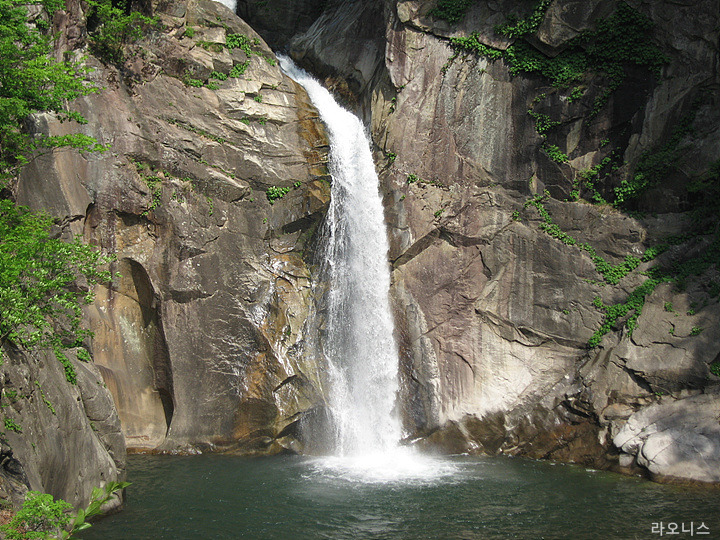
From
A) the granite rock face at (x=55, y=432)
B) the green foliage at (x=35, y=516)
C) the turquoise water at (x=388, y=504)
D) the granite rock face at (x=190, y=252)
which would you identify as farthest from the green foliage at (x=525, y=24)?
the green foliage at (x=35, y=516)

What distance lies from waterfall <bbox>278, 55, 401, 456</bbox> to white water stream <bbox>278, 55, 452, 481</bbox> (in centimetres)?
2

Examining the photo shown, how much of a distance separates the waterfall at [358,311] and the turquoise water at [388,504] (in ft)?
6.13

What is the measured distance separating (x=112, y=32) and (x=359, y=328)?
33.6ft

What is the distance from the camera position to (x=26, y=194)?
11.6 metres

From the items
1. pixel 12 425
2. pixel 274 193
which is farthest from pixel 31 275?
pixel 274 193

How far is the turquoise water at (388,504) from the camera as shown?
9109mm

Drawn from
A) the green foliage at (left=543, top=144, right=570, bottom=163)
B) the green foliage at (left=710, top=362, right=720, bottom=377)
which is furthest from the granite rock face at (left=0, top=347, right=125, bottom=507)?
the green foliage at (left=543, top=144, right=570, bottom=163)

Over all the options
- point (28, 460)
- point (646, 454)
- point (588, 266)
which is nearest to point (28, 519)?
point (28, 460)

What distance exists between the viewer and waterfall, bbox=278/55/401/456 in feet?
47.8

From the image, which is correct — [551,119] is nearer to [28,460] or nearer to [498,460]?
[498,460]

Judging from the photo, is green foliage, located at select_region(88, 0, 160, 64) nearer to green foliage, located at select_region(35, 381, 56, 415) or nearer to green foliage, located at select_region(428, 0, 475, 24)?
green foliage, located at select_region(428, 0, 475, 24)

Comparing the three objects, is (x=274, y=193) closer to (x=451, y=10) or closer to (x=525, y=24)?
(x=451, y=10)

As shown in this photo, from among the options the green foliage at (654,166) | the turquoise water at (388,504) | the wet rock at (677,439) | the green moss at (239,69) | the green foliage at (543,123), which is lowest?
the turquoise water at (388,504)

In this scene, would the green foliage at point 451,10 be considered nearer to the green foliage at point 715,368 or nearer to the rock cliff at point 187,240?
the rock cliff at point 187,240
